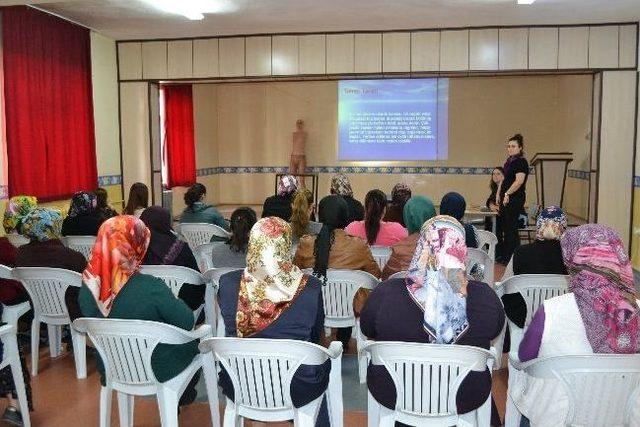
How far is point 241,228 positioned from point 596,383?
2048 mm

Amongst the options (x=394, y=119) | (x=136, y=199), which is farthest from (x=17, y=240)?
(x=394, y=119)

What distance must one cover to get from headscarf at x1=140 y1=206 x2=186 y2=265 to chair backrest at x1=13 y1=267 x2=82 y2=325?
46cm

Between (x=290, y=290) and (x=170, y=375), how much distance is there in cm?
61

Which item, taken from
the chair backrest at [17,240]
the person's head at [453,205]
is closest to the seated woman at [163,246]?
the chair backrest at [17,240]

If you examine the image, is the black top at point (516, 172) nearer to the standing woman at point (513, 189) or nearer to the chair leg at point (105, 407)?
the standing woman at point (513, 189)

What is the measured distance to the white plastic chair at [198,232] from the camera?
4748 millimetres

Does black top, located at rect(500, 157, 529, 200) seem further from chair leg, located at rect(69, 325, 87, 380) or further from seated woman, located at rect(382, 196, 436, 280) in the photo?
chair leg, located at rect(69, 325, 87, 380)

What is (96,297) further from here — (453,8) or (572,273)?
(453,8)

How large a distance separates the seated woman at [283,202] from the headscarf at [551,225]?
74.0 inches

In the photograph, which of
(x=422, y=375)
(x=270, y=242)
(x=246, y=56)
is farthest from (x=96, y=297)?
(x=246, y=56)

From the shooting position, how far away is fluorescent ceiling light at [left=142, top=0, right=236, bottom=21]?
18.3 feet

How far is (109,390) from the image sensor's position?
2480 mm

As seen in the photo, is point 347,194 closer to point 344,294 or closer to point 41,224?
point 344,294

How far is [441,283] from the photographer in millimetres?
2041
